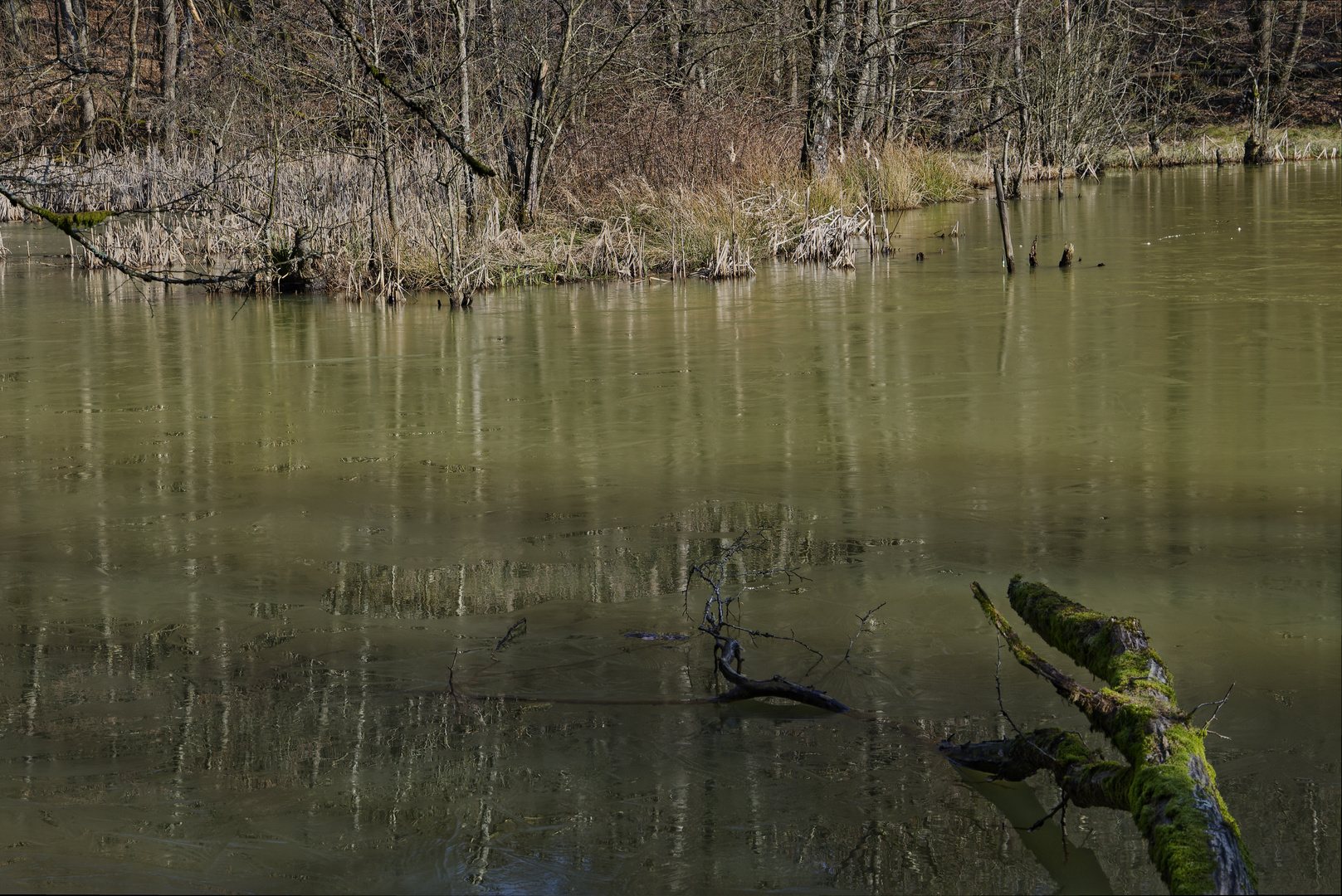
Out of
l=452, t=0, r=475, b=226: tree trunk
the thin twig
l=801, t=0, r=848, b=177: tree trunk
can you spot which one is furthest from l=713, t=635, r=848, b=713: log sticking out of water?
l=801, t=0, r=848, b=177: tree trunk

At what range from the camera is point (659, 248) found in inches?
574

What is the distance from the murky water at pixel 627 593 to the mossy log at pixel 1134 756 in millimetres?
159

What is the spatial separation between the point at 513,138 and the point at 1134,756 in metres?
14.5

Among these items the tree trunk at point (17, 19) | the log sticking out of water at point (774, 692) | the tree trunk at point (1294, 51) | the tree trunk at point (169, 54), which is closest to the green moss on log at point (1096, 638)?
the log sticking out of water at point (774, 692)

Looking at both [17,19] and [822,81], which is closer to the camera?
[822,81]

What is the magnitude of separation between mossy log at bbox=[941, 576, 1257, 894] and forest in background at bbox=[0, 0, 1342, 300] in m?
2.07

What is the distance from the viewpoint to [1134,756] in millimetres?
2643

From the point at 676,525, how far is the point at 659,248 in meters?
9.65

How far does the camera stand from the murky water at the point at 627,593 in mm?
2938

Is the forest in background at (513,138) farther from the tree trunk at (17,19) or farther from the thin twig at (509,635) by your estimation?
the tree trunk at (17,19)

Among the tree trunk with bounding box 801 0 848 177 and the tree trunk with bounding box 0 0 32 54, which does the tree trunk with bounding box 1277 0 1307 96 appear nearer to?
the tree trunk with bounding box 801 0 848 177

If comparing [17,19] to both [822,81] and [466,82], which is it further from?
[466,82]

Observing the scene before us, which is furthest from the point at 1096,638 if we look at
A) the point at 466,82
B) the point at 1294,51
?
the point at 1294,51

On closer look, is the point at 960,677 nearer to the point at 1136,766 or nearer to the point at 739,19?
the point at 1136,766
